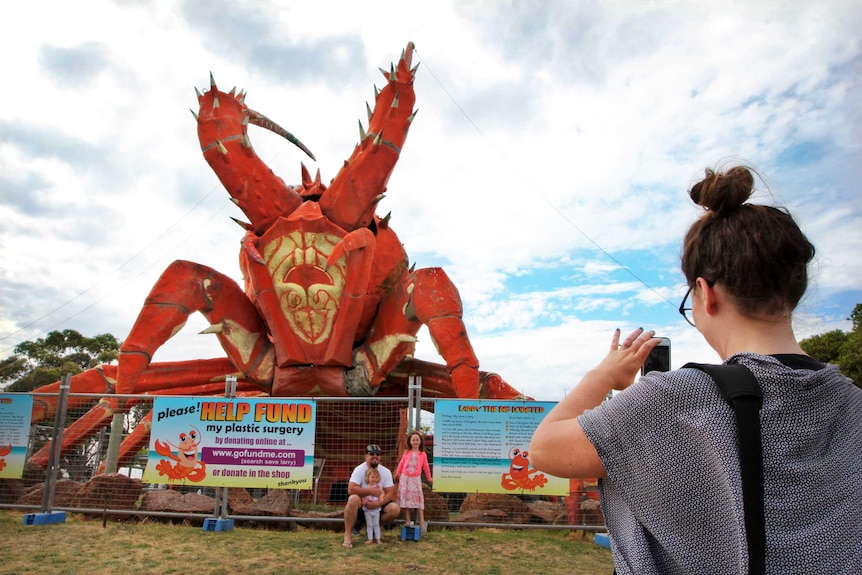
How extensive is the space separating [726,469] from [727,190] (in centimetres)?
52

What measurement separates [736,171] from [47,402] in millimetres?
10327

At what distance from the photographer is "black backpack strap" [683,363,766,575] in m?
0.93

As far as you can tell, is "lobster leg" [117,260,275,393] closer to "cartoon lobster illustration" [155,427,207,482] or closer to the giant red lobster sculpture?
the giant red lobster sculpture

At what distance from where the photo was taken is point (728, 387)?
3.24 feet

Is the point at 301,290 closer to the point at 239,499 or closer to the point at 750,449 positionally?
the point at 239,499

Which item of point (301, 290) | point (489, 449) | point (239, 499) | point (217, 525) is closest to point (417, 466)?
point (489, 449)

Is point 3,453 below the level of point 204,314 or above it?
below

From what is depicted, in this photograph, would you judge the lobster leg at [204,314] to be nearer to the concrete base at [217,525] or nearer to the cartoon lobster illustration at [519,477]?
the concrete base at [217,525]

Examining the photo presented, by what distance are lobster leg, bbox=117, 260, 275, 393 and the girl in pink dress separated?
3189 millimetres

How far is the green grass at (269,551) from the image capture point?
486cm

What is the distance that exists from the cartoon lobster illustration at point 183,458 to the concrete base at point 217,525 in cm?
61

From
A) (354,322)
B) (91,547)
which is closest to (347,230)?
(354,322)

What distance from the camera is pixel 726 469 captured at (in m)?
0.96

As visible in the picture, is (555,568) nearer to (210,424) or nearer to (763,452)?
(210,424)
